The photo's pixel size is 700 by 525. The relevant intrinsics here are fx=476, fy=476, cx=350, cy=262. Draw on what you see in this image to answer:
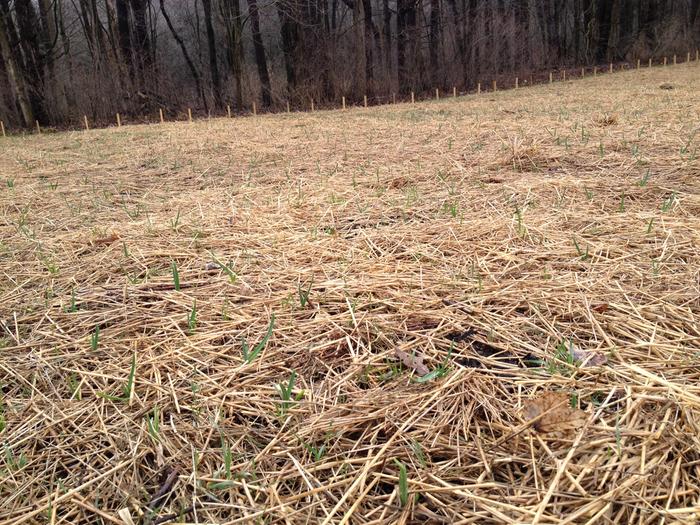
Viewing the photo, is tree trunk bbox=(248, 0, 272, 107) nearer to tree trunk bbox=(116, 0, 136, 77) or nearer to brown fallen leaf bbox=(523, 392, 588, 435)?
tree trunk bbox=(116, 0, 136, 77)

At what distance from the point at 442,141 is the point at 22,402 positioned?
3.32m

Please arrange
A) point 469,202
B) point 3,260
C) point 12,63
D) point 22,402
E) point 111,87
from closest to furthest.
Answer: point 22,402, point 3,260, point 469,202, point 12,63, point 111,87

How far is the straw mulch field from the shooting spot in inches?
28.6

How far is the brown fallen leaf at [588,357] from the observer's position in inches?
37.7

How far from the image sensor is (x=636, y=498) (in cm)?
68

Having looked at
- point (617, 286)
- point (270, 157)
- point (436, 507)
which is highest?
point (270, 157)

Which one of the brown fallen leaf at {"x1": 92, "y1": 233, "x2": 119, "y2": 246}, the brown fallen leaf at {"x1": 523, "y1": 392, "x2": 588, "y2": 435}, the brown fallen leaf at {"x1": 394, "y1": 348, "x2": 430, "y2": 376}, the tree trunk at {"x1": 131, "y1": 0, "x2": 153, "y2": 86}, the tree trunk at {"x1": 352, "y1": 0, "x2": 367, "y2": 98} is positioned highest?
the tree trunk at {"x1": 131, "y1": 0, "x2": 153, "y2": 86}

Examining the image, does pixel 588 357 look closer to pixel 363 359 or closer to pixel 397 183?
pixel 363 359

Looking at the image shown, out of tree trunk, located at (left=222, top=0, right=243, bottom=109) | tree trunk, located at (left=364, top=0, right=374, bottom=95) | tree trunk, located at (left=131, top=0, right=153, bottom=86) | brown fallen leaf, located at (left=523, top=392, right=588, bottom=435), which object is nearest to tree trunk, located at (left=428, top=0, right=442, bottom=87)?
tree trunk, located at (left=364, top=0, right=374, bottom=95)

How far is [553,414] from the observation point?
82cm

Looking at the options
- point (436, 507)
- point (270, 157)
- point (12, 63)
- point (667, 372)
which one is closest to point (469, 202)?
point (667, 372)

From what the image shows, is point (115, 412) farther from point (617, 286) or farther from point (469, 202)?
point (469, 202)

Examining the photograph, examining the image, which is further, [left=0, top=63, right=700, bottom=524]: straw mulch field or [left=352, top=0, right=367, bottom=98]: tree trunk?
[left=352, top=0, right=367, bottom=98]: tree trunk

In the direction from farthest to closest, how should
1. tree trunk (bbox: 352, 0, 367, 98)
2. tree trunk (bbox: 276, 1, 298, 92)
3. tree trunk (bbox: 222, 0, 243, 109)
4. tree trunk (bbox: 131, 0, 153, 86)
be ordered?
tree trunk (bbox: 276, 1, 298, 92)
tree trunk (bbox: 352, 0, 367, 98)
tree trunk (bbox: 222, 0, 243, 109)
tree trunk (bbox: 131, 0, 153, 86)
